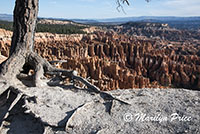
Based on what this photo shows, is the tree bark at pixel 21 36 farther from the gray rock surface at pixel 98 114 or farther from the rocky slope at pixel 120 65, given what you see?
the rocky slope at pixel 120 65

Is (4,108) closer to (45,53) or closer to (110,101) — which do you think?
(110,101)

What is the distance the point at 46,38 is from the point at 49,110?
32.9 meters

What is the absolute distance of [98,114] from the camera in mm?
2717

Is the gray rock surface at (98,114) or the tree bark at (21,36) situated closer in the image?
the gray rock surface at (98,114)

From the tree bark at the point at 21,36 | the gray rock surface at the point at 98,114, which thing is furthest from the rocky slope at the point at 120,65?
the gray rock surface at the point at 98,114

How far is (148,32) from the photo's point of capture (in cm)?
7638

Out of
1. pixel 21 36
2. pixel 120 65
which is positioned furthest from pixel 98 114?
pixel 120 65

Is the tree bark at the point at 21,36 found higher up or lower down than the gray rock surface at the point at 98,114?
higher up

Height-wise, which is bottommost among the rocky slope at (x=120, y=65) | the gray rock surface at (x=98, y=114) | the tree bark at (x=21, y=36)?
the rocky slope at (x=120, y=65)

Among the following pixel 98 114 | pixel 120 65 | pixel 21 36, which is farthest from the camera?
pixel 120 65

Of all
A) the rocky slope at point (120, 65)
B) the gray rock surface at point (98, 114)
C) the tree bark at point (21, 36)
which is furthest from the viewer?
the rocky slope at point (120, 65)

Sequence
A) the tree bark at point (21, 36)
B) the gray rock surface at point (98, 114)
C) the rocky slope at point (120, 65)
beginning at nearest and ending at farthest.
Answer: the gray rock surface at point (98, 114)
the tree bark at point (21, 36)
the rocky slope at point (120, 65)

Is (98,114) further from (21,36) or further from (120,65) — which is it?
(120,65)

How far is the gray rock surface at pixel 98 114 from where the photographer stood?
7.83 ft
